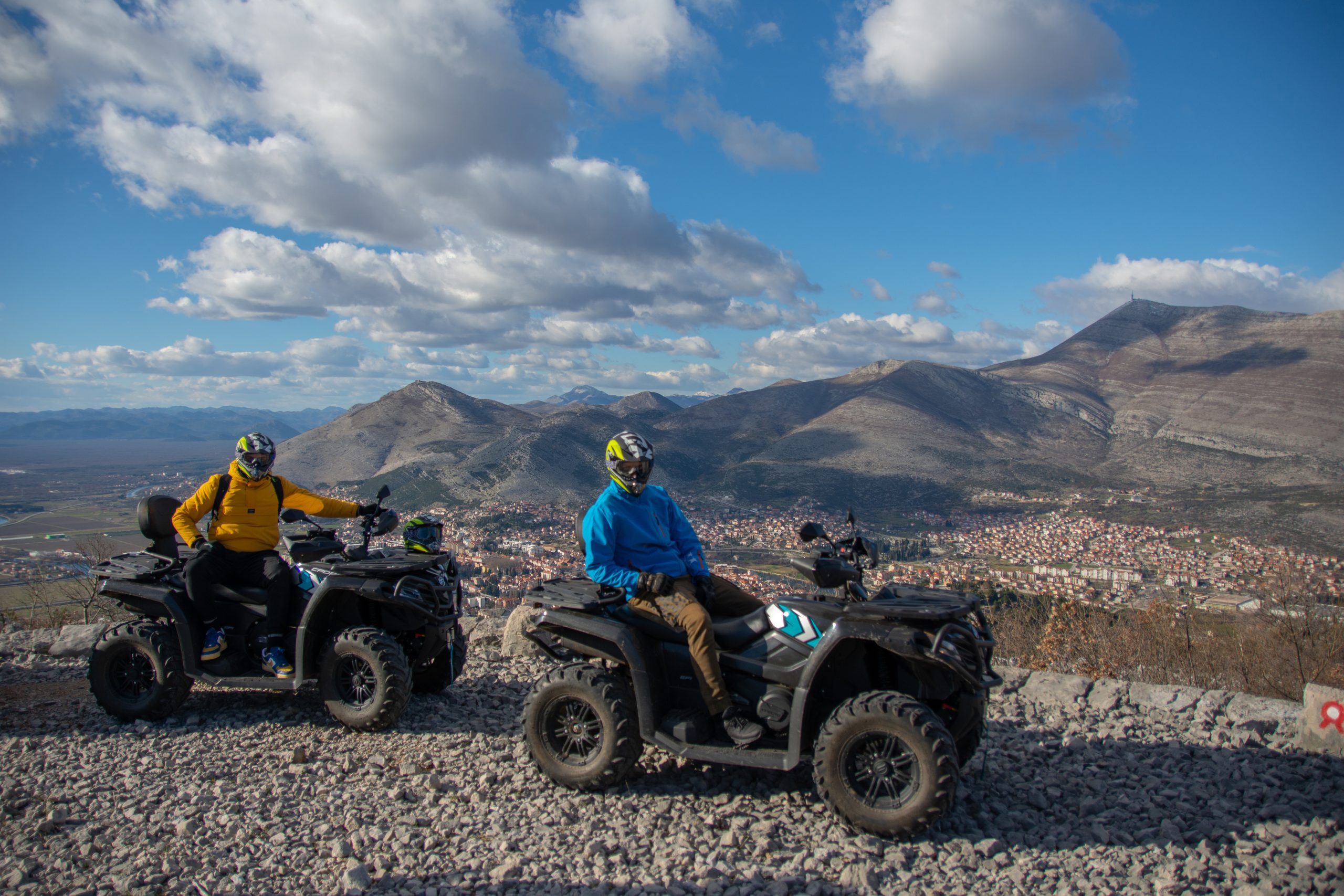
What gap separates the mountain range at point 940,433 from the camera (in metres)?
38.8

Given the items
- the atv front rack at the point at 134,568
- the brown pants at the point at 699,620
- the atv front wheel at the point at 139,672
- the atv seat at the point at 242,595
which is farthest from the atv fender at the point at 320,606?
the brown pants at the point at 699,620

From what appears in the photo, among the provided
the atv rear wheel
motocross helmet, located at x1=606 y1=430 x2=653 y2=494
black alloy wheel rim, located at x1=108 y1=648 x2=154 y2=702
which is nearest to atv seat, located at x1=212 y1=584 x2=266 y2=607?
black alloy wheel rim, located at x1=108 y1=648 x2=154 y2=702

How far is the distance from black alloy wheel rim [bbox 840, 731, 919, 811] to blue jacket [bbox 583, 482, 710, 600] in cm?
168

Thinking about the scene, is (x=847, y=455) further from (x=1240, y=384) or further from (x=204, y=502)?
(x=204, y=502)

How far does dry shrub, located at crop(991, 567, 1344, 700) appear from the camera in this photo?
705 centimetres

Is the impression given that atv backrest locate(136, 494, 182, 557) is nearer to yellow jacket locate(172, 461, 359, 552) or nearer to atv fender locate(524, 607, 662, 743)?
yellow jacket locate(172, 461, 359, 552)

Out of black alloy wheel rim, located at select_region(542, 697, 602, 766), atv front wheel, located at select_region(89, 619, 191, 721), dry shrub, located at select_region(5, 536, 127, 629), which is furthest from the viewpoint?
dry shrub, located at select_region(5, 536, 127, 629)

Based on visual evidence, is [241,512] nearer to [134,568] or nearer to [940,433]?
[134,568]

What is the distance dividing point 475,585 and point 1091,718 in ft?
44.8

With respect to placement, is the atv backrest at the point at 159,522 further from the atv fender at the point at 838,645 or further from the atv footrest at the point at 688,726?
the atv fender at the point at 838,645

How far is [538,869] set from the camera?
3.84 metres

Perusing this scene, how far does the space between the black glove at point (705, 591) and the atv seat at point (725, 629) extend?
27 centimetres

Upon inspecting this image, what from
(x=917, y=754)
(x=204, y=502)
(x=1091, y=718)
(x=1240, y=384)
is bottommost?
(x=1091, y=718)

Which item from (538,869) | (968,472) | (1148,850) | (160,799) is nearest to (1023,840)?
(1148,850)
